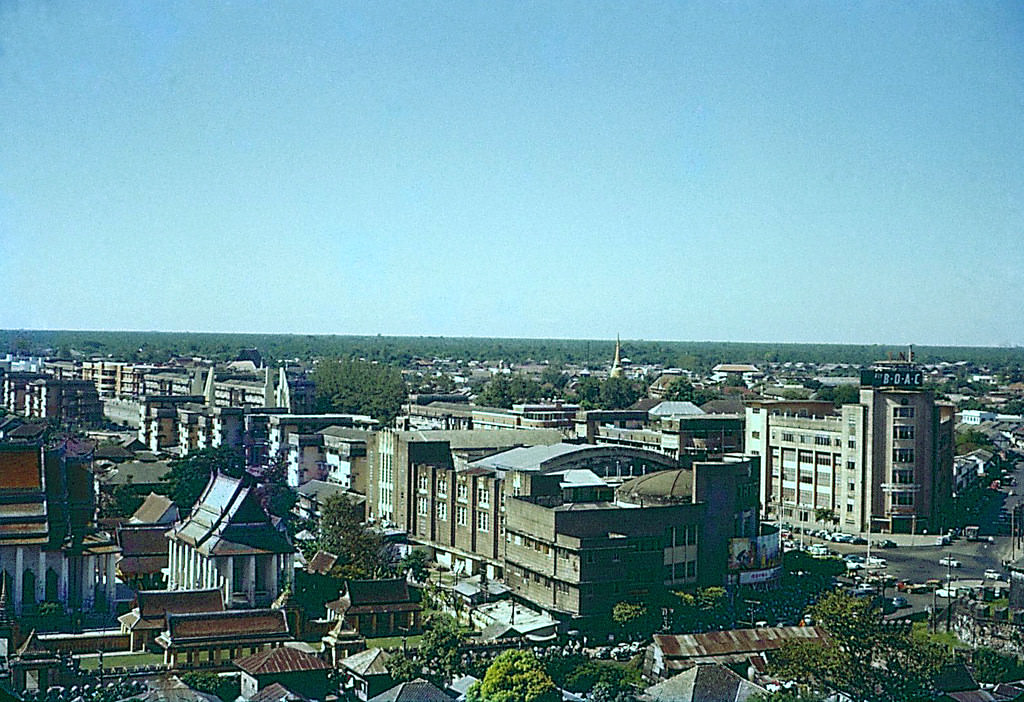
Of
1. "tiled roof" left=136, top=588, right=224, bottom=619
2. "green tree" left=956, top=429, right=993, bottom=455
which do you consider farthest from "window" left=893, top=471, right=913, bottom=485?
"tiled roof" left=136, top=588, right=224, bottom=619

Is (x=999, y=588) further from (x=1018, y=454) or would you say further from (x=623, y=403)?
(x=623, y=403)

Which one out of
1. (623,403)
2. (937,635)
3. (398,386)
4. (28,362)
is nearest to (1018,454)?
(623,403)

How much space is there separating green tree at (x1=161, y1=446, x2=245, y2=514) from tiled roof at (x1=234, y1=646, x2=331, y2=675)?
25.1ft

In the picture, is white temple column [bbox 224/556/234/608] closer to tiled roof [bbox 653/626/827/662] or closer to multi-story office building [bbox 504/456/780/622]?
multi-story office building [bbox 504/456/780/622]

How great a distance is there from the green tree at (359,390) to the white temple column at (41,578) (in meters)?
18.6

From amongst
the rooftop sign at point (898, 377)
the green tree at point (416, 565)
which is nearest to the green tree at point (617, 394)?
the rooftop sign at point (898, 377)

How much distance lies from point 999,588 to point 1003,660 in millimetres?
4289

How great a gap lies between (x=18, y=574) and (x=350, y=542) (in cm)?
401

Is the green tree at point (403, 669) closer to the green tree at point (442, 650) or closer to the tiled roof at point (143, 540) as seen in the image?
the green tree at point (442, 650)

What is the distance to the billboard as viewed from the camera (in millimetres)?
16995

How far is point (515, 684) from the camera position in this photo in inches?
477

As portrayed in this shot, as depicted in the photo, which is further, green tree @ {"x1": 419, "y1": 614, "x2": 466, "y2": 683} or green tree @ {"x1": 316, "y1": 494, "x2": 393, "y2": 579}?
green tree @ {"x1": 316, "y1": 494, "x2": 393, "y2": 579}

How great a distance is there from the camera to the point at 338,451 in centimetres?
2581

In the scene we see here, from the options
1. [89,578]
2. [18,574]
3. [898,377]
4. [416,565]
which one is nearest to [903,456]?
[898,377]
